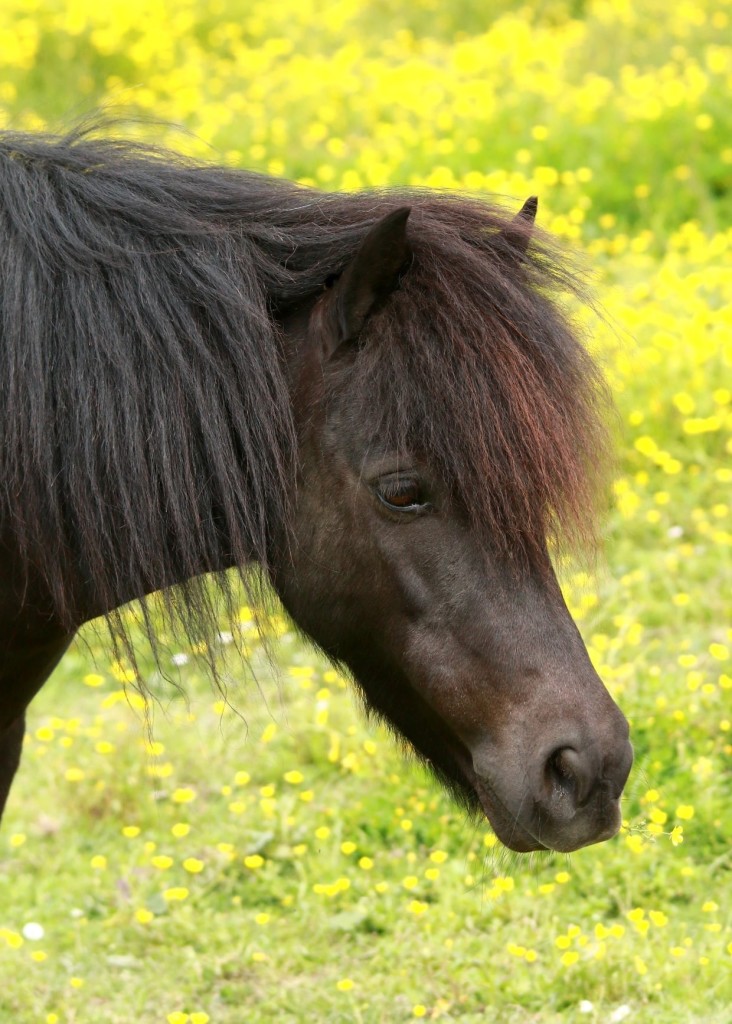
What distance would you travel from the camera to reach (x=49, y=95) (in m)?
9.81

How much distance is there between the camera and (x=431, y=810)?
3.87 metres

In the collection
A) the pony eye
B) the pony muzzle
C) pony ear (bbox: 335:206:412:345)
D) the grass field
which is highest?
pony ear (bbox: 335:206:412:345)

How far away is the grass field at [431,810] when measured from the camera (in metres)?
3.18

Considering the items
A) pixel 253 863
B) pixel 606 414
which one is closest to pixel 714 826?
pixel 253 863

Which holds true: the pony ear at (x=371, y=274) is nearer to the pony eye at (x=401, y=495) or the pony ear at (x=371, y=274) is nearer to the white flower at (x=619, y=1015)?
the pony eye at (x=401, y=495)

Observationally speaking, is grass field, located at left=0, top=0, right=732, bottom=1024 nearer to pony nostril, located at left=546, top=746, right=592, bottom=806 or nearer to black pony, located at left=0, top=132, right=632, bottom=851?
black pony, located at left=0, top=132, right=632, bottom=851

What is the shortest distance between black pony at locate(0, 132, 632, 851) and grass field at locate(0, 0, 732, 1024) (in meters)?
0.32

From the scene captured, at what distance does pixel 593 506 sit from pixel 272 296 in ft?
2.36

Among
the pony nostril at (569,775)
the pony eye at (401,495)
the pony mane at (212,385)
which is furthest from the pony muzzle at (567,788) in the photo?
the pony eye at (401,495)

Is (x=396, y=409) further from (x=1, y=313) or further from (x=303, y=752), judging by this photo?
(x=303, y=752)

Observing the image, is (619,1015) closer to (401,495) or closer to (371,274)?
(401,495)

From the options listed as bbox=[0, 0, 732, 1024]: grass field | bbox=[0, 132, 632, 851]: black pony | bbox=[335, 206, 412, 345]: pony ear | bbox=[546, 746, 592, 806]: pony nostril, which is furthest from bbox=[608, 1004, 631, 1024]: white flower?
bbox=[335, 206, 412, 345]: pony ear

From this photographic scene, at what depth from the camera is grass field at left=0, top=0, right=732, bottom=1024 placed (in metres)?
3.18

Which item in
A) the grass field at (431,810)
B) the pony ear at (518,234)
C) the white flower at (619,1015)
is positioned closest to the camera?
the pony ear at (518,234)
